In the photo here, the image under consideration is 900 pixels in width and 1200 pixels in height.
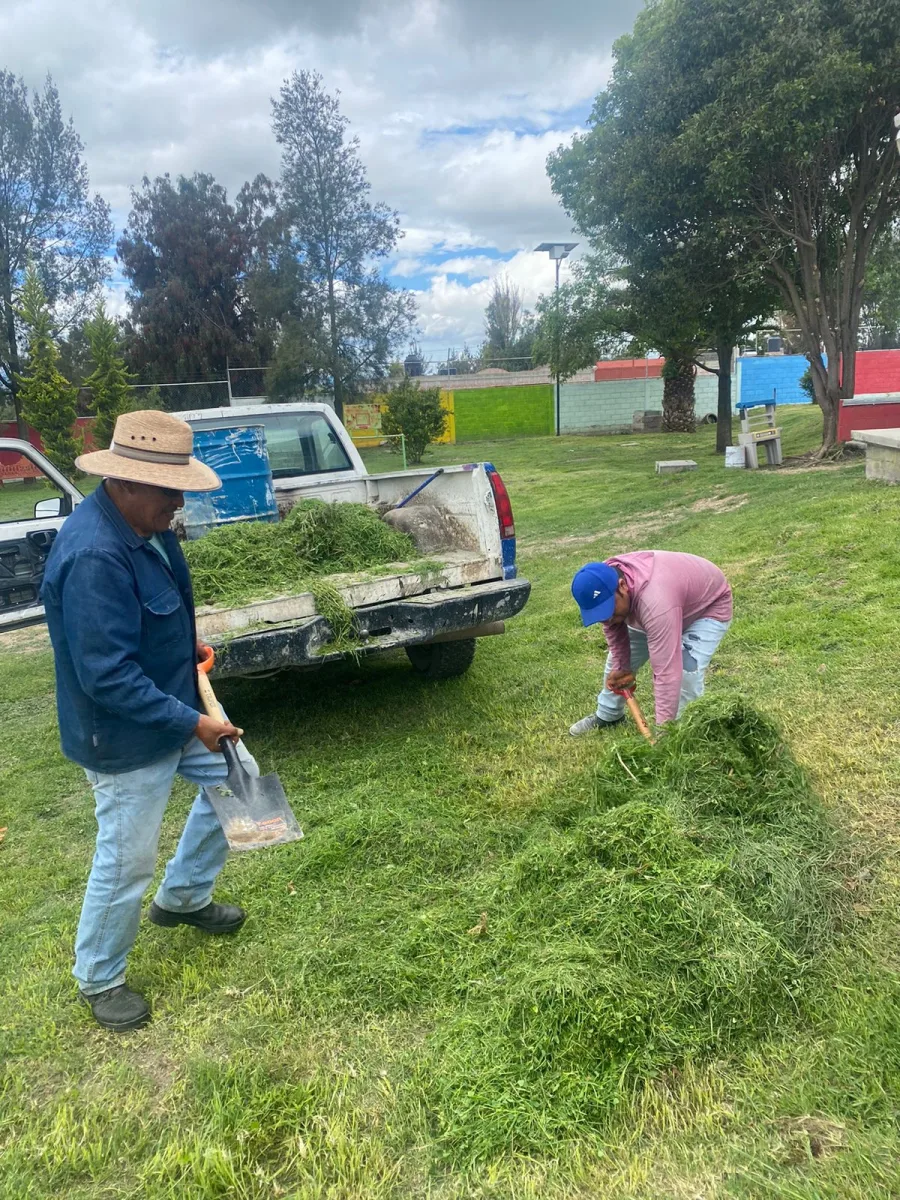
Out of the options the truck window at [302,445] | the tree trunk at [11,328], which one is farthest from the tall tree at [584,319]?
the tree trunk at [11,328]

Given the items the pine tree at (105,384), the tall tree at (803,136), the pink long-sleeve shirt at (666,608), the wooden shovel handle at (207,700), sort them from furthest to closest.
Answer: the pine tree at (105,384), the tall tree at (803,136), the pink long-sleeve shirt at (666,608), the wooden shovel handle at (207,700)

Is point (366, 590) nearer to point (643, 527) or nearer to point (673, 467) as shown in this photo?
point (643, 527)

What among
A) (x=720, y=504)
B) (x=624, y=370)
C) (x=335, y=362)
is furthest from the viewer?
(x=624, y=370)

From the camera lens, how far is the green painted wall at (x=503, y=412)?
31.5 meters

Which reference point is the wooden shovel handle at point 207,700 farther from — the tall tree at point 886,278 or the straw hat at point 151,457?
the tall tree at point 886,278

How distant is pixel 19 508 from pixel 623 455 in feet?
53.9

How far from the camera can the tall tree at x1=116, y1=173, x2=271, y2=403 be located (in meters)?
34.6

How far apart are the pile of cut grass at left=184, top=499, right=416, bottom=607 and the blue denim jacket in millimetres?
1924

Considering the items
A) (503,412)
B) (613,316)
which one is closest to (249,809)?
(613,316)

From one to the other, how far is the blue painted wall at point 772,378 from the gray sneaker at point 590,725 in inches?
1252

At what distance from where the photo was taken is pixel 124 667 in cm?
233

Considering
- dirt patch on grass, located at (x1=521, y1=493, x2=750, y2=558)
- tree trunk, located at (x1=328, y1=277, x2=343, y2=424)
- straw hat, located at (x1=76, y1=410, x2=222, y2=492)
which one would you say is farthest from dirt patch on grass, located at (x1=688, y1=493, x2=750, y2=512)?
tree trunk, located at (x1=328, y1=277, x2=343, y2=424)

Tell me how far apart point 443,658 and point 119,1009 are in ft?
10.0

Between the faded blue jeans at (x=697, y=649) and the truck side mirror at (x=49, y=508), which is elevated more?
the truck side mirror at (x=49, y=508)
